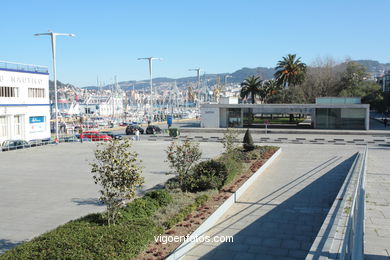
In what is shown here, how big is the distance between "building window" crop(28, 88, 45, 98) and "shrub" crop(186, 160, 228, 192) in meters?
30.3

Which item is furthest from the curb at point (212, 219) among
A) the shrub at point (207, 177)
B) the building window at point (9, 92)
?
the building window at point (9, 92)

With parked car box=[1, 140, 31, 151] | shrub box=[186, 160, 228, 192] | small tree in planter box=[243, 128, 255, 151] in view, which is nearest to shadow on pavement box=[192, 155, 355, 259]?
shrub box=[186, 160, 228, 192]

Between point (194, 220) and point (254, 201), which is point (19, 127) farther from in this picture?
point (194, 220)

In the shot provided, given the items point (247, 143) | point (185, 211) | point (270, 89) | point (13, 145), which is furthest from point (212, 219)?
point (270, 89)

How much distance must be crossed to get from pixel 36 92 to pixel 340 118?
35.3m

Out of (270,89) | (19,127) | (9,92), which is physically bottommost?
(19,127)

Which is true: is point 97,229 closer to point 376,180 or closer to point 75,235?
point 75,235

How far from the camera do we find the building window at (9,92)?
1391 inches

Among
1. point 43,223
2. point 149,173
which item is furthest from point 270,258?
point 149,173

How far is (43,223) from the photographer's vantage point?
1107 centimetres

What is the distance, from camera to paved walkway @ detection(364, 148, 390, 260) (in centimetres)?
782

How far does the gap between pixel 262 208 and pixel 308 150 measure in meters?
17.1

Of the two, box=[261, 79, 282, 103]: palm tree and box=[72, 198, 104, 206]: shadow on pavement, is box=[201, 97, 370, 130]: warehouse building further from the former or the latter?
box=[72, 198, 104, 206]: shadow on pavement

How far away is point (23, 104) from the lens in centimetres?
3734
